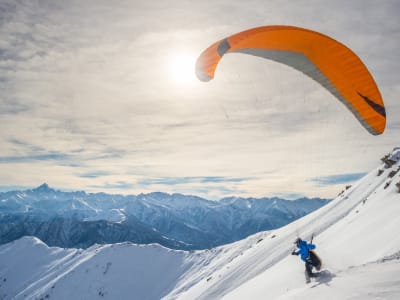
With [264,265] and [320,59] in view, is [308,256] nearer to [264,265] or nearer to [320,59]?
[320,59]

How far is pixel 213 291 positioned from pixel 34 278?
355ft

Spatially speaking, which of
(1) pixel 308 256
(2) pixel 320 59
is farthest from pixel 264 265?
(2) pixel 320 59

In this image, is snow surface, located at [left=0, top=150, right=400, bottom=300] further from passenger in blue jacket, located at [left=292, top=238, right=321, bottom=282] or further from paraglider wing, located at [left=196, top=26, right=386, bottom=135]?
paraglider wing, located at [left=196, top=26, right=386, bottom=135]

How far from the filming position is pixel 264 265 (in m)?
35.6

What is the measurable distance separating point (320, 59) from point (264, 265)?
86.8 feet

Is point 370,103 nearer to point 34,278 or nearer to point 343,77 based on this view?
point 343,77

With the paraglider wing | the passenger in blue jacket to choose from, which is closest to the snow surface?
the passenger in blue jacket

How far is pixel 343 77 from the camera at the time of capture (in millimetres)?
14297

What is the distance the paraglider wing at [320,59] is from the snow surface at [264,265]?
18.6 feet

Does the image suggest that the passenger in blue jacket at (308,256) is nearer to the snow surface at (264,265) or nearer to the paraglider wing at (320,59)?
the snow surface at (264,265)

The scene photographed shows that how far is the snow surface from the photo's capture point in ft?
37.3

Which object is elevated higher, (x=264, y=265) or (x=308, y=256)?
(x=308, y=256)

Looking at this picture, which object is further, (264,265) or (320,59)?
(264,265)

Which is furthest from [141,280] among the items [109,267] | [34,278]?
[34,278]
